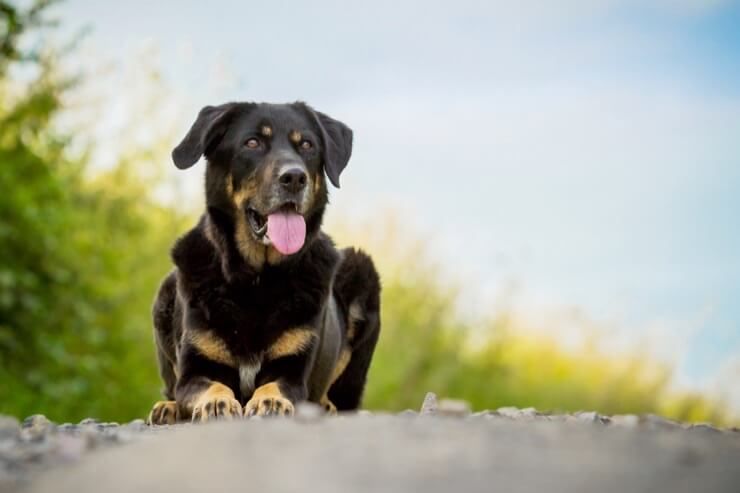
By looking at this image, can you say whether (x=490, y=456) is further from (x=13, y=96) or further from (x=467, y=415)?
(x=13, y=96)

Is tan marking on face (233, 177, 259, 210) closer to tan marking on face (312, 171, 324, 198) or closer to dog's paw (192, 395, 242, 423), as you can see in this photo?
tan marking on face (312, 171, 324, 198)

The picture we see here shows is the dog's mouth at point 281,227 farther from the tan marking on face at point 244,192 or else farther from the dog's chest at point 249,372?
the dog's chest at point 249,372

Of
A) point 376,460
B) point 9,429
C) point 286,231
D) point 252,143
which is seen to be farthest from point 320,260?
point 376,460

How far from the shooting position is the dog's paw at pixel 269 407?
650 centimetres

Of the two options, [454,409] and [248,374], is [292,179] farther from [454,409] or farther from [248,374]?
[454,409]

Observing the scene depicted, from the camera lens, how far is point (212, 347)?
7195mm

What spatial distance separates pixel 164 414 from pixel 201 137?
1904 millimetres

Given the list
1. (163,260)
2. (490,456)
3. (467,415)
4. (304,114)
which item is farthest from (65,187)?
(490,456)

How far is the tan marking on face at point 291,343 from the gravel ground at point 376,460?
101 inches

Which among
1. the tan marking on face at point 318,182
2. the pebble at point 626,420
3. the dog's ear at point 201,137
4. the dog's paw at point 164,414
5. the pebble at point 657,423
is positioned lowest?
the dog's paw at point 164,414

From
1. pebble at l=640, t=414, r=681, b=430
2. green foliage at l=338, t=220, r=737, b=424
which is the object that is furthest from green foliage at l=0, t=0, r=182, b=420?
pebble at l=640, t=414, r=681, b=430

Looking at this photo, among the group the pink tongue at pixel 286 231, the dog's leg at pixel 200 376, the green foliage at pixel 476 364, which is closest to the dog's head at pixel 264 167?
the pink tongue at pixel 286 231

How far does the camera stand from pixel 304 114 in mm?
7797

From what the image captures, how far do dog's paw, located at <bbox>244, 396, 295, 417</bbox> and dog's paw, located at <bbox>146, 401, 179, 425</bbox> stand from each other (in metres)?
0.93
